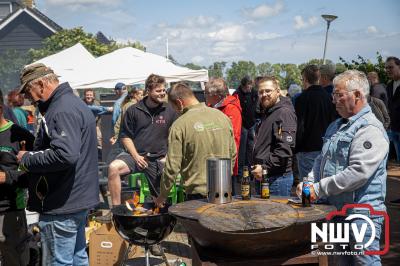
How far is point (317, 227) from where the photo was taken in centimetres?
354

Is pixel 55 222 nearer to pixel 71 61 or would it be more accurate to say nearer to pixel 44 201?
pixel 44 201

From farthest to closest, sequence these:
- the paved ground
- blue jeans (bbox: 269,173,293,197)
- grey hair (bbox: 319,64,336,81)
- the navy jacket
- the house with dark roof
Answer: the house with dark roof → grey hair (bbox: 319,64,336,81) → the paved ground → blue jeans (bbox: 269,173,293,197) → the navy jacket

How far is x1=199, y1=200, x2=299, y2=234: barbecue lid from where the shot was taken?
131 inches

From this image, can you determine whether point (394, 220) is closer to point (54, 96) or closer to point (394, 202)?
point (394, 202)

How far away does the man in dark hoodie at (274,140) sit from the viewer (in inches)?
197

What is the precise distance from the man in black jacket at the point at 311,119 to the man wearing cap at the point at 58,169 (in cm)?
303

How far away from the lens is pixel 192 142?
4.69 metres

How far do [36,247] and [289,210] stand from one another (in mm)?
2851

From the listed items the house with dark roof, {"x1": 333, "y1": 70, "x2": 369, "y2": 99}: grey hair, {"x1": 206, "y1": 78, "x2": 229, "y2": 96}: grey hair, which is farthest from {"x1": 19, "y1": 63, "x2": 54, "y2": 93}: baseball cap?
the house with dark roof

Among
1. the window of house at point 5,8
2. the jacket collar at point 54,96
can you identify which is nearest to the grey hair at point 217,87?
the jacket collar at point 54,96

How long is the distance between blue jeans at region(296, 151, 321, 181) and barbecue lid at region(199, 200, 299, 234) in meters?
2.56

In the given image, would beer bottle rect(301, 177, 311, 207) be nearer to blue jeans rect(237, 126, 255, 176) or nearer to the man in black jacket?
the man in black jacket

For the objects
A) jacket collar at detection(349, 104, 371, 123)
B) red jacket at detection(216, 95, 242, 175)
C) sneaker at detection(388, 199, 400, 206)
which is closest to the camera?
jacket collar at detection(349, 104, 371, 123)

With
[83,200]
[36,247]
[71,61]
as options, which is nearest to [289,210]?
[83,200]
